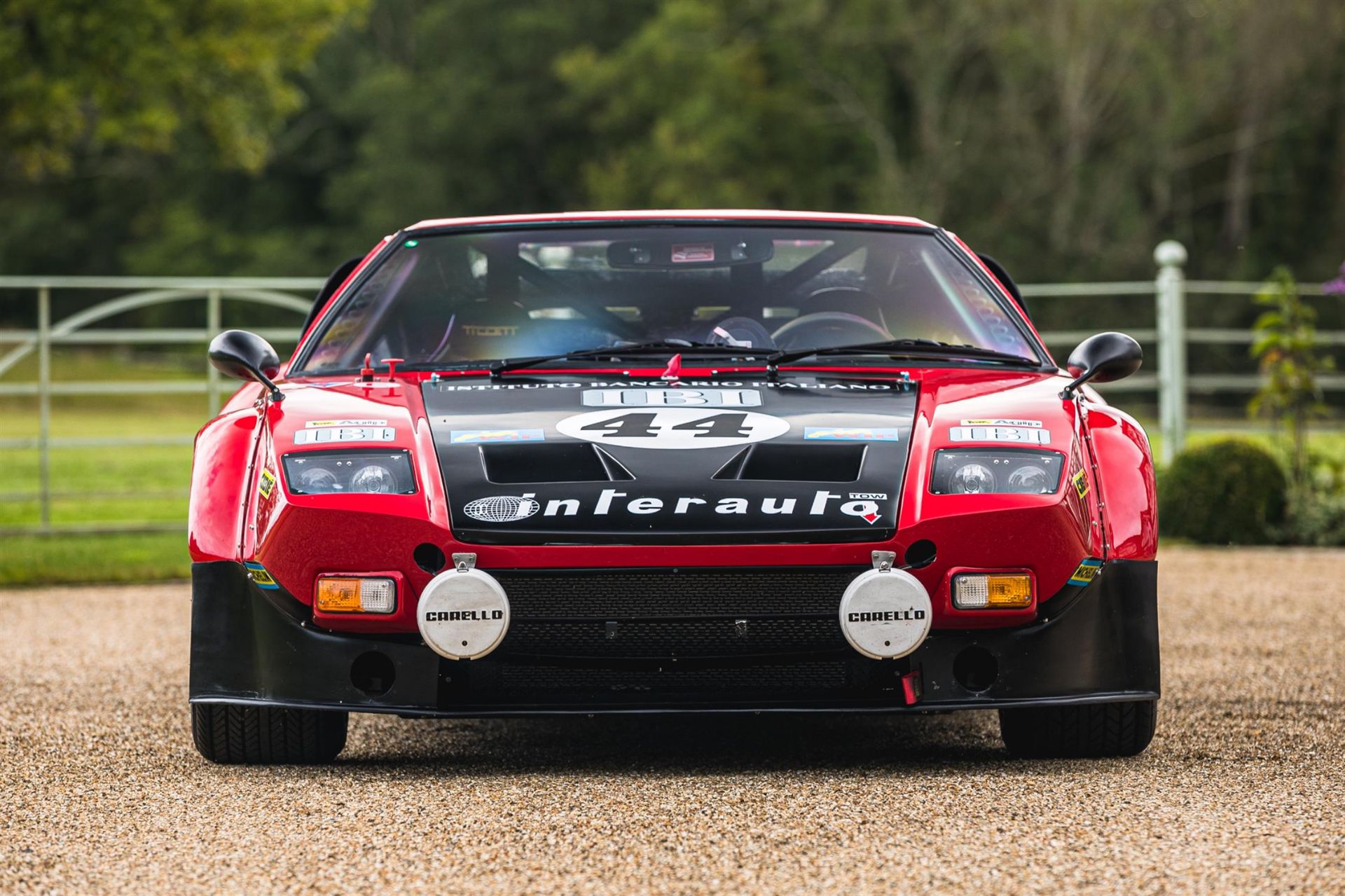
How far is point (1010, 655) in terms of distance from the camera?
3990mm

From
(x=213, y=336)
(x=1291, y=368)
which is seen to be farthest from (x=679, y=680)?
(x=213, y=336)

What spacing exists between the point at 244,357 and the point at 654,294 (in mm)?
1160

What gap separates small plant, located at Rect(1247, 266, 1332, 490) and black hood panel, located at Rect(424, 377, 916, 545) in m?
7.63

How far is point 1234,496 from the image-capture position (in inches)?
432

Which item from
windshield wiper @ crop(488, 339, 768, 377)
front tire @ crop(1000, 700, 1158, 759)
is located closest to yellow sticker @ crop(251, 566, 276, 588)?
windshield wiper @ crop(488, 339, 768, 377)

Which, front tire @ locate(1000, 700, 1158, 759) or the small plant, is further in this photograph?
the small plant

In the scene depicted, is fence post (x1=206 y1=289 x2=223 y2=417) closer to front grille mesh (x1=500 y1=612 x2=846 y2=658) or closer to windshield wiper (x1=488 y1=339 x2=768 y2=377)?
windshield wiper (x1=488 y1=339 x2=768 y2=377)

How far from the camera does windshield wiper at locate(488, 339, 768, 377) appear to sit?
4.58m

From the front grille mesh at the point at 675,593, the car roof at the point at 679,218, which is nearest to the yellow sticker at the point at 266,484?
the front grille mesh at the point at 675,593

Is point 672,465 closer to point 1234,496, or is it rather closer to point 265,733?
point 265,733

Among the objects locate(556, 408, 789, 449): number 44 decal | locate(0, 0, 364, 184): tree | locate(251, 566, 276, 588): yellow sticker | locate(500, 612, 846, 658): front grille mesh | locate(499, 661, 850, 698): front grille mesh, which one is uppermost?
locate(0, 0, 364, 184): tree

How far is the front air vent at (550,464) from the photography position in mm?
3994

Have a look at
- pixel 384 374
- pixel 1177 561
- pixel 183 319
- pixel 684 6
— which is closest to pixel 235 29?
pixel 1177 561

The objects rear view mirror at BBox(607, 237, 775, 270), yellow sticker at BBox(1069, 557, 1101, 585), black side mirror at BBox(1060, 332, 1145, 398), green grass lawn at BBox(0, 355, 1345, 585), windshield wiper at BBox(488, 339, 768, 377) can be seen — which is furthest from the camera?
green grass lawn at BBox(0, 355, 1345, 585)
